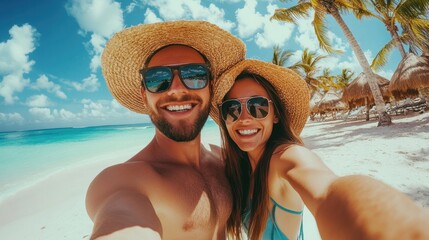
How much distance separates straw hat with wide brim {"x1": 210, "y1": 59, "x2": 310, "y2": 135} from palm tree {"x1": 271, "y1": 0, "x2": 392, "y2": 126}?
9928mm

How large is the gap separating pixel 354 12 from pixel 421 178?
36.9 feet

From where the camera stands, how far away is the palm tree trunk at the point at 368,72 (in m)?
10.6

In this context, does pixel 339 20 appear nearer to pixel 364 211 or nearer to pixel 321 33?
pixel 321 33

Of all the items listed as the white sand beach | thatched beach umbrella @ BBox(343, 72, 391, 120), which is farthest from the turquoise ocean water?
thatched beach umbrella @ BBox(343, 72, 391, 120)

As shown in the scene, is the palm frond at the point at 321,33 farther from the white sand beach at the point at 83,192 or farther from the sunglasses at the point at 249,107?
the sunglasses at the point at 249,107

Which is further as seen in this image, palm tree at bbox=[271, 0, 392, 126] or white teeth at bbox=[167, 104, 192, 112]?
palm tree at bbox=[271, 0, 392, 126]

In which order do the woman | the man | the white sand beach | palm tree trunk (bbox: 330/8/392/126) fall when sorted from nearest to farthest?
the man < the woman < the white sand beach < palm tree trunk (bbox: 330/8/392/126)

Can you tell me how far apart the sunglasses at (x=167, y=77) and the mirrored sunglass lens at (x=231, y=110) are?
0.23 m

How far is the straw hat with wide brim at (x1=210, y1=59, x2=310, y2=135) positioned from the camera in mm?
1773

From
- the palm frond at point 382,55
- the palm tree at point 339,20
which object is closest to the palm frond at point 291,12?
the palm tree at point 339,20

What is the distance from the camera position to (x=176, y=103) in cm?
175

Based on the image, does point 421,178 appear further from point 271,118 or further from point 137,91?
point 137,91

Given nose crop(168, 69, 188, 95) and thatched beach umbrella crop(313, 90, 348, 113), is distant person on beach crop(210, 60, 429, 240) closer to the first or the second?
nose crop(168, 69, 188, 95)

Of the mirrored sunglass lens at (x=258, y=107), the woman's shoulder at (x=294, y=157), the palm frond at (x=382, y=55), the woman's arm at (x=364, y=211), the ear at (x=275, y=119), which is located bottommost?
the woman's arm at (x=364, y=211)
